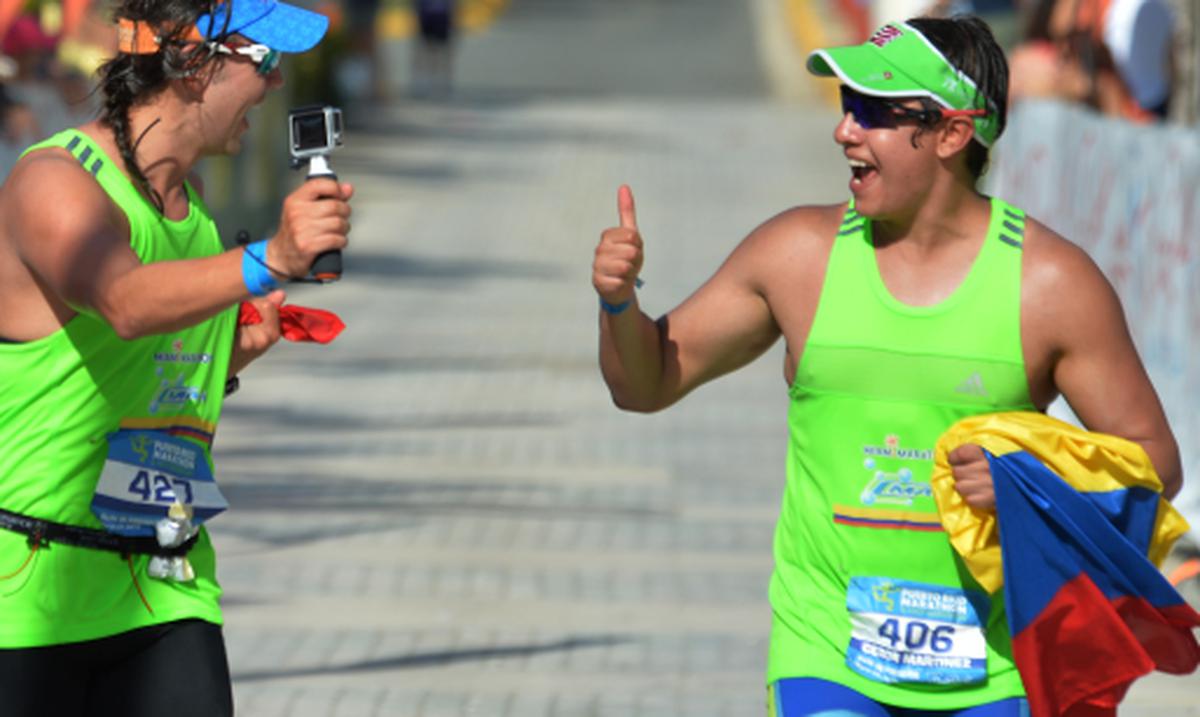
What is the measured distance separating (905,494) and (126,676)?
4.37 ft

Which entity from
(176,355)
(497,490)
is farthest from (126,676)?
(497,490)

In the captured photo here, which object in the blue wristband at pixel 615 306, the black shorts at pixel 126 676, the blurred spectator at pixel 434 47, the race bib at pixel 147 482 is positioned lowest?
the blurred spectator at pixel 434 47

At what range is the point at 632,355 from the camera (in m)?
4.06

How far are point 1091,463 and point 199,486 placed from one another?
58.8 inches

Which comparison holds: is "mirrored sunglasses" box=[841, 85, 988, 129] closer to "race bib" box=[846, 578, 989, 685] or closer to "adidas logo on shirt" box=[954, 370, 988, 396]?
"adidas logo on shirt" box=[954, 370, 988, 396]

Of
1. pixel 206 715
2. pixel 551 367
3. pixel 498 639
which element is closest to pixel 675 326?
pixel 206 715

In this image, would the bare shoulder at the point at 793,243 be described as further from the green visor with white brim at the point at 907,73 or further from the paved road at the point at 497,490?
the paved road at the point at 497,490

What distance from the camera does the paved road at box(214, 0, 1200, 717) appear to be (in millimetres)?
6867

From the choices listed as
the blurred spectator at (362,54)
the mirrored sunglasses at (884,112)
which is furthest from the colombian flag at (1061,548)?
the blurred spectator at (362,54)

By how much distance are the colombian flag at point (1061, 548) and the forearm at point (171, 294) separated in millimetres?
1167

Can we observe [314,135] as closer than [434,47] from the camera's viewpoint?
Yes

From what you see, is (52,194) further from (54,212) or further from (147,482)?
(147,482)

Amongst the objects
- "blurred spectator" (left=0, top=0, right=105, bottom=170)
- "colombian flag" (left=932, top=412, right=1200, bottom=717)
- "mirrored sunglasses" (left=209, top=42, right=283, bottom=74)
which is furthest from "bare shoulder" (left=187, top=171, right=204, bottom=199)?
"blurred spectator" (left=0, top=0, right=105, bottom=170)

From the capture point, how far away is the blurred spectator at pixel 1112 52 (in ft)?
35.9
